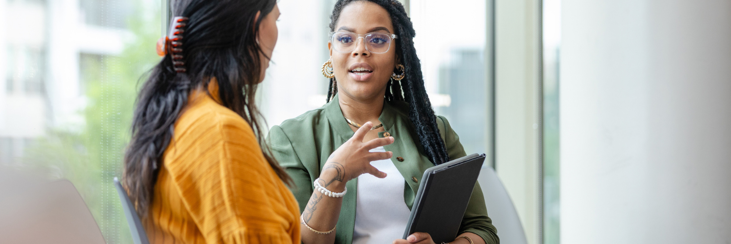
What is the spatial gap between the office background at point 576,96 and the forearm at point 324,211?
0.89ft

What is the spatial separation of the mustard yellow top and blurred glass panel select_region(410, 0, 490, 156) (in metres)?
2.28

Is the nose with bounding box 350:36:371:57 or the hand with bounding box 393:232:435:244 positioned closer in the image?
the hand with bounding box 393:232:435:244

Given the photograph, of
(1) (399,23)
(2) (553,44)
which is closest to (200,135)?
(1) (399,23)

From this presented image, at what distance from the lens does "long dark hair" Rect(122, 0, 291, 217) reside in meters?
0.79

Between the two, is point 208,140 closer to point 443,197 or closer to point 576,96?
point 443,197

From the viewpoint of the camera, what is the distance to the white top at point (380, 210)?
4.88 ft

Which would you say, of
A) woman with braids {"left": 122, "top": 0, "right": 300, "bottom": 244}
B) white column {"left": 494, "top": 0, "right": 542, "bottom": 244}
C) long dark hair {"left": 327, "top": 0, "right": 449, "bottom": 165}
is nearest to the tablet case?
long dark hair {"left": 327, "top": 0, "right": 449, "bottom": 165}

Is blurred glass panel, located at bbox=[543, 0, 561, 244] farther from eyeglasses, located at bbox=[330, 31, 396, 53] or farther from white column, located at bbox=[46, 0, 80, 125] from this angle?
white column, located at bbox=[46, 0, 80, 125]

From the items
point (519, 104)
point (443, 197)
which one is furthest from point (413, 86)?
point (519, 104)

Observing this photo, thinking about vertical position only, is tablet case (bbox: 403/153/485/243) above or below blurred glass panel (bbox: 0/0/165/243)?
below

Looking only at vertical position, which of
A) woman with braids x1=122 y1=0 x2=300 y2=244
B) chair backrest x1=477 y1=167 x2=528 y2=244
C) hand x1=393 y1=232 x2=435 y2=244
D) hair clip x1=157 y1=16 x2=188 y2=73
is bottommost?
chair backrest x1=477 y1=167 x2=528 y2=244

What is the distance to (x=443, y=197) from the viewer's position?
1229mm

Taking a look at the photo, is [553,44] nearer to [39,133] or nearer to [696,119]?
[696,119]

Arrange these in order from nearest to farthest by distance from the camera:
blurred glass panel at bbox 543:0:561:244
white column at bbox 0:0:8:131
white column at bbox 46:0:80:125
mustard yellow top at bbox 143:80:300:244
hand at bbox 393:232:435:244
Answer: mustard yellow top at bbox 143:80:300:244, hand at bbox 393:232:435:244, white column at bbox 0:0:8:131, white column at bbox 46:0:80:125, blurred glass panel at bbox 543:0:561:244
